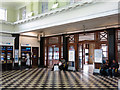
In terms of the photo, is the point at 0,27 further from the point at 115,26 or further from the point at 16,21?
the point at 115,26

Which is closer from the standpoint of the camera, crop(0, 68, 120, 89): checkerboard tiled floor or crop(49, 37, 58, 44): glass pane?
crop(0, 68, 120, 89): checkerboard tiled floor

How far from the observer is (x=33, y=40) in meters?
15.4

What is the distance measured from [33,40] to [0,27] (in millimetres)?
3911

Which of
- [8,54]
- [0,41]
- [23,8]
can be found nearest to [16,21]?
[23,8]

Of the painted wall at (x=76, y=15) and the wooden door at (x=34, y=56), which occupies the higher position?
the painted wall at (x=76, y=15)

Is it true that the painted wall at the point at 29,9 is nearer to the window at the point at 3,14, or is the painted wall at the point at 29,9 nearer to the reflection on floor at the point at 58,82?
the window at the point at 3,14

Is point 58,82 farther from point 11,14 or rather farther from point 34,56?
point 34,56

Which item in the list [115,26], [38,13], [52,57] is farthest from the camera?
[52,57]

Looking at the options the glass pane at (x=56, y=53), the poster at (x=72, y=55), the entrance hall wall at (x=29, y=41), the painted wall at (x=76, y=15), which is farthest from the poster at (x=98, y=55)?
the entrance hall wall at (x=29, y=41)

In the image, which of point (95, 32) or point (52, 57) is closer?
point (95, 32)

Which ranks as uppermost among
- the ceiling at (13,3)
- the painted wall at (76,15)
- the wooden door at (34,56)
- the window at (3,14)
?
the ceiling at (13,3)

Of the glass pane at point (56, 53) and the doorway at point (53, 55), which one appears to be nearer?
the glass pane at point (56, 53)

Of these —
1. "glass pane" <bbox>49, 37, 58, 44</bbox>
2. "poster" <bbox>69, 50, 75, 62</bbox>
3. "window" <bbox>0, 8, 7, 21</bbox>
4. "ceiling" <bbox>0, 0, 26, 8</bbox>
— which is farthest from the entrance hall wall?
"poster" <bbox>69, 50, 75, 62</bbox>

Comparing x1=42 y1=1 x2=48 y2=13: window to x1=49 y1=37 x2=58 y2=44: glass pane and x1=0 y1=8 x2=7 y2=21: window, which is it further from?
x1=49 y1=37 x2=58 y2=44: glass pane
